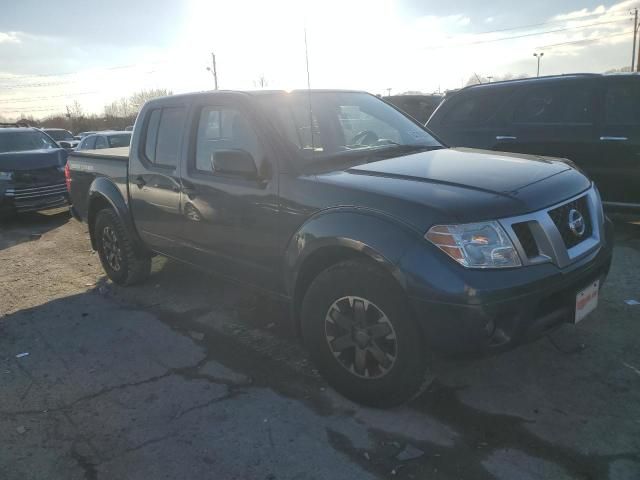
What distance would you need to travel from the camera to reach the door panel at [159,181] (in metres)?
4.16

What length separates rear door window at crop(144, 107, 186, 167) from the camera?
4.18m

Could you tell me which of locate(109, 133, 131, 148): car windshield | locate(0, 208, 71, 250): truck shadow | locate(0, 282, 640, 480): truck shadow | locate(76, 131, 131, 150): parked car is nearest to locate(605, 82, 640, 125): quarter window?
locate(0, 282, 640, 480): truck shadow

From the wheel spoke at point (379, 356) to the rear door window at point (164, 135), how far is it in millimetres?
2276

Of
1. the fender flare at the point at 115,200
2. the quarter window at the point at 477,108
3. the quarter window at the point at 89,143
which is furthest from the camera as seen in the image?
the quarter window at the point at 89,143

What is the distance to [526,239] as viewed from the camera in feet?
8.41

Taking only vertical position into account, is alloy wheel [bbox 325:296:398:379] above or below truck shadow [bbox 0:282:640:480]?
above

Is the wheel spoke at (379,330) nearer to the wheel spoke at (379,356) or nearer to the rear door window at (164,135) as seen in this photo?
the wheel spoke at (379,356)

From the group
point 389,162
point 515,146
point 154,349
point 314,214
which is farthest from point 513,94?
point 154,349

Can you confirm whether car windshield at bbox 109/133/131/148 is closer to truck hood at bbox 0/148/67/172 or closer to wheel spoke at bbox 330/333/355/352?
truck hood at bbox 0/148/67/172

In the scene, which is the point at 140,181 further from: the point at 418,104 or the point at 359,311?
the point at 418,104

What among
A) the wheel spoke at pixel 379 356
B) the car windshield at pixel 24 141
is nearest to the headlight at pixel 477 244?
the wheel spoke at pixel 379 356

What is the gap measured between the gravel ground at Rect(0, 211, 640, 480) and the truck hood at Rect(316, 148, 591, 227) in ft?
3.72

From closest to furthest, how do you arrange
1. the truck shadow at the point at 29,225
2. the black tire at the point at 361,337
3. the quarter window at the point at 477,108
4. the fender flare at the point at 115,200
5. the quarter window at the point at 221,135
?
the black tire at the point at 361,337, the quarter window at the point at 221,135, the fender flare at the point at 115,200, the quarter window at the point at 477,108, the truck shadow at the point at 29,225

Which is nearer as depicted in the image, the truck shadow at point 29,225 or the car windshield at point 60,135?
the truck shadow at point 29,225
